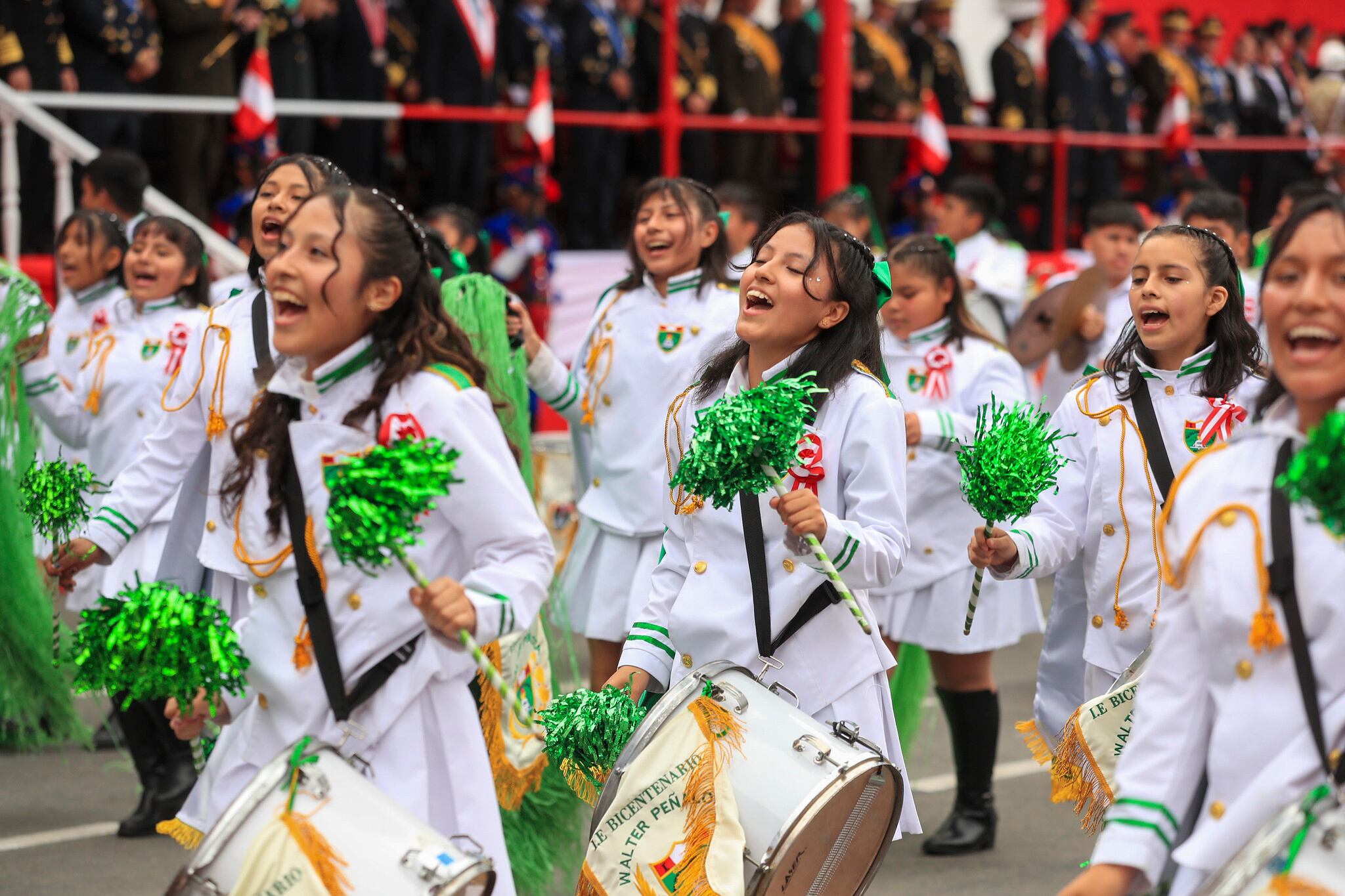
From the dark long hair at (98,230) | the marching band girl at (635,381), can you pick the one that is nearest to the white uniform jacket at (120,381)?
the dark long hair at (98,230)

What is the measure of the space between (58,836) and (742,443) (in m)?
3.26

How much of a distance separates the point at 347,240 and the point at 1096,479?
1934mm

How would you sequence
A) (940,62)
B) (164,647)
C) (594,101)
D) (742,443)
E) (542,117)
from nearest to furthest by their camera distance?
1. (164,647)
2. (742,443)
3. (542,117)
4. (594,101)
5. (940,62)

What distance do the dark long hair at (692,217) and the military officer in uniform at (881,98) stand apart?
7106 mm

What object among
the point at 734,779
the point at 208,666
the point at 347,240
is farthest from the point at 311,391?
the point at 734,779

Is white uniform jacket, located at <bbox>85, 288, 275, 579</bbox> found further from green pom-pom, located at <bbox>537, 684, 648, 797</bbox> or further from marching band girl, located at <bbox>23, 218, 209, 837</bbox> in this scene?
marching band girl, located at <bbox>23, 218, 209, 837</bbox>

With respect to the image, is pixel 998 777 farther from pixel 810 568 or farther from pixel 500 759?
pixel 810 568

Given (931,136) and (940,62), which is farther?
(940,62)

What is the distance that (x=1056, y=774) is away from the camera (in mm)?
3678

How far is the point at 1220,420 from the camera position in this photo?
3.94 metres

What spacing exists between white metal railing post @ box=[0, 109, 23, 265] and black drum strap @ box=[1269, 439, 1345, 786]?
23.2ft

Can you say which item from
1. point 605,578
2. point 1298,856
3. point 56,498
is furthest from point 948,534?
point 1298,856

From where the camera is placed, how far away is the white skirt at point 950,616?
212 inches

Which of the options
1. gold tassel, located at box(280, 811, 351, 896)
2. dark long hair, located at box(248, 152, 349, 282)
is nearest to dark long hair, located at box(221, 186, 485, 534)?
gold tassel, located at box(280, 811, 351, 896)
